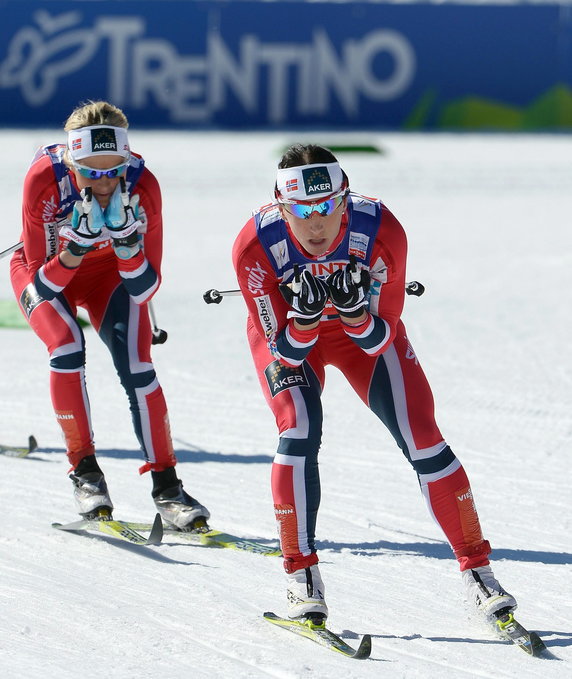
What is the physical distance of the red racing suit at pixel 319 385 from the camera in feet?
15.0

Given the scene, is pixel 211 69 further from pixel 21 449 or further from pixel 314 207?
pixel 314 207

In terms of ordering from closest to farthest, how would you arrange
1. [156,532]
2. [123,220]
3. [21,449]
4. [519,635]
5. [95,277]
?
[519,635], [123,220], [156,532], [95,277], [21,449]

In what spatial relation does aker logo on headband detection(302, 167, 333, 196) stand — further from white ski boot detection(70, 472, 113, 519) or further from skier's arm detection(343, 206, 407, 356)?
white ski boot detection(70, 472, 113, 519)

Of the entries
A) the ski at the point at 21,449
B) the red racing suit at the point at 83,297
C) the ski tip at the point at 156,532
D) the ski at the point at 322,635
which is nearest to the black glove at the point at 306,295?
the ski at the point at 322,635

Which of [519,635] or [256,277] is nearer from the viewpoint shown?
[519,635]

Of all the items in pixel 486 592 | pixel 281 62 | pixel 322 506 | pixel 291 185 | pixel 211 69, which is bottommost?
pixel 211 69

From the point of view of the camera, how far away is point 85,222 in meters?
5.32

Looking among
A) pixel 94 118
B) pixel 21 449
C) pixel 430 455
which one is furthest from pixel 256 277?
pixel 21 449

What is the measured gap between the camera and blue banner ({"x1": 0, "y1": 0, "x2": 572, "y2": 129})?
28.1 meters

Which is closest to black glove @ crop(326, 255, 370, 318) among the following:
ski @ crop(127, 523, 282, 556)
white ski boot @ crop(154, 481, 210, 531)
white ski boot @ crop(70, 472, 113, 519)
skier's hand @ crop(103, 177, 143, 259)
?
skier's hand @ crop(103, 177, 143, 259)

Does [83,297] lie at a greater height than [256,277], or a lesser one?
lesser

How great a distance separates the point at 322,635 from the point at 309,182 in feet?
5.43

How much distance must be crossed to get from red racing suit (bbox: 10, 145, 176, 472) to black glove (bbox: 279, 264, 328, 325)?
1363 mm

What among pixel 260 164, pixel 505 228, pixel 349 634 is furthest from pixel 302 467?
pixel 260 164
